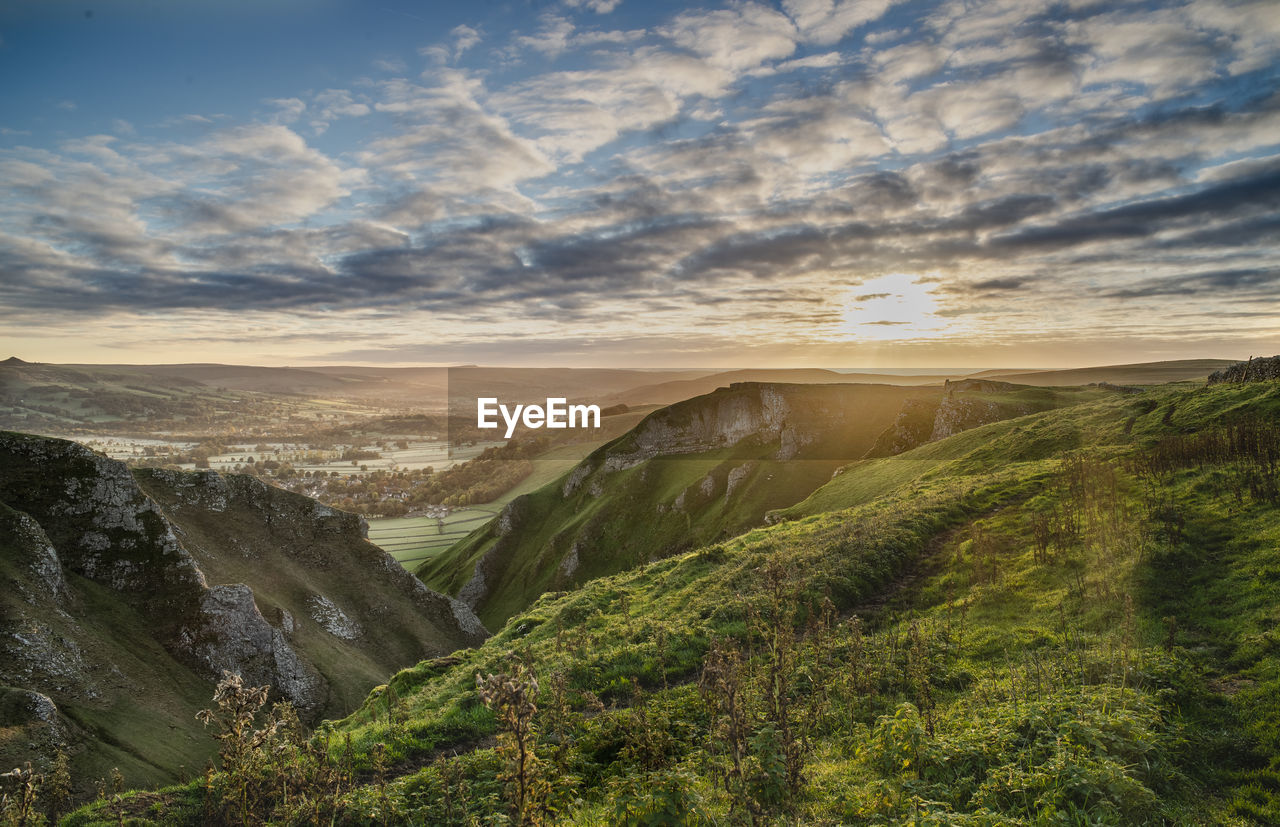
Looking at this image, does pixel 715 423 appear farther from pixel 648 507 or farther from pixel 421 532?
pixel 421 532

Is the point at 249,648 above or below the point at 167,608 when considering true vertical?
below

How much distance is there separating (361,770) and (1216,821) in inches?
641

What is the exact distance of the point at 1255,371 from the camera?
1321 inches

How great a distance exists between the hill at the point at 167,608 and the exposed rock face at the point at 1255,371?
61428 millimetres

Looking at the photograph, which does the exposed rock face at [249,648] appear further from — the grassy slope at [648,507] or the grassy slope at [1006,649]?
the grassy slope at [648,507]

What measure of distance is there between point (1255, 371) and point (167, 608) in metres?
71.1

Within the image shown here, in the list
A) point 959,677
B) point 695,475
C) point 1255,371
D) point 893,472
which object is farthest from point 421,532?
point 1255,371

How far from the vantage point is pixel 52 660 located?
26484 millimetres

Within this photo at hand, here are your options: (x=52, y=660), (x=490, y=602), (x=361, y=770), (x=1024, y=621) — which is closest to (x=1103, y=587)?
(x=1024, y=621)

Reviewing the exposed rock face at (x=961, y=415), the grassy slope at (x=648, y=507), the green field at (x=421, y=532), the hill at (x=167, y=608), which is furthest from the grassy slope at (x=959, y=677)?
the green field at (x=421, y=532)

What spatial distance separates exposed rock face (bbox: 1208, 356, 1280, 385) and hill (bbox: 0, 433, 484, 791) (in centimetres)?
6143

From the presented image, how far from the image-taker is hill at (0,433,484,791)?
25516 millimetres

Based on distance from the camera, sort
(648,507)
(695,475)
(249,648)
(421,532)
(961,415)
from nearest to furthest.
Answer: (249,648) → (961,415) → (648,507) → (695,475) → (421,532)

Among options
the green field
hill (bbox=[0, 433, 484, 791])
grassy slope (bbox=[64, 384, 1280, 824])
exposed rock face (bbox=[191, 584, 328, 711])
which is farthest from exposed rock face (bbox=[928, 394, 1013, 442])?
the green field
